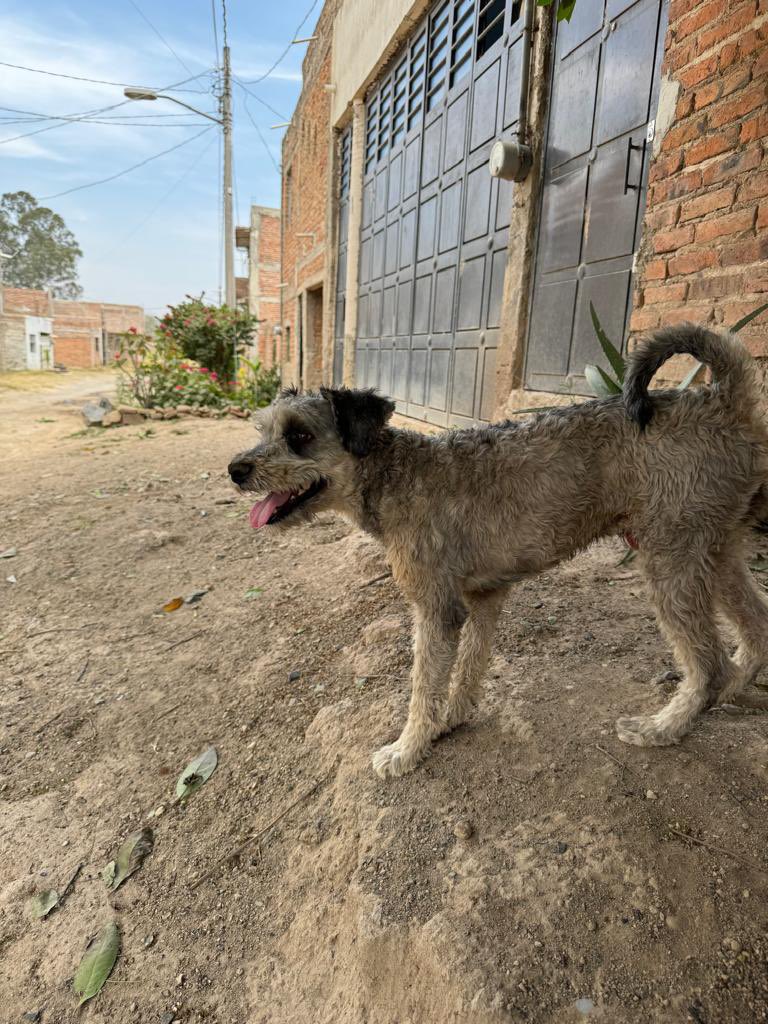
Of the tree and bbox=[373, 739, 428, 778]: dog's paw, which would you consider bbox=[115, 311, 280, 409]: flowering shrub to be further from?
the tree

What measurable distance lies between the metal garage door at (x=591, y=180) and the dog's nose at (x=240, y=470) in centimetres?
374

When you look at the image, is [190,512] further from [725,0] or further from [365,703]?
[725,0]

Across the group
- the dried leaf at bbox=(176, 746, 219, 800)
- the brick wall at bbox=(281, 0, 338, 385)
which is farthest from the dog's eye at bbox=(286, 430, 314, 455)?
the brick wall at bbox=(281, 0, 338, 385)

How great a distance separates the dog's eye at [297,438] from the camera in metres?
2.56

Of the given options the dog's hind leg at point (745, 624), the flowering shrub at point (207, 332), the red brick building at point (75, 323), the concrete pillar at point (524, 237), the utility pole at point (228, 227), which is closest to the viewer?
the dog's hind leg at point (745, 624)

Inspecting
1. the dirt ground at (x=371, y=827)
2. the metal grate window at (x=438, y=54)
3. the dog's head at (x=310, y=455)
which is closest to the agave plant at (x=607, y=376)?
the dirt ground at (x=371, y=827)

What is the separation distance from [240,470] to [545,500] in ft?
4.05

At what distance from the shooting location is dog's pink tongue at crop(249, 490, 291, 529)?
256cm

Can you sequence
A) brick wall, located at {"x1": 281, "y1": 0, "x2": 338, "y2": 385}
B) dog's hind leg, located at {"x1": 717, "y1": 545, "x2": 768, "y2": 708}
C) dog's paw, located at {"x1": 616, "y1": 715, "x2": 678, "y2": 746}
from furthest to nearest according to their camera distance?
brick wall, located at {"x1": 281, "y1": 0, "x2": 338, "y2": 385}, dog's hind leg, located at {"x1": 717, "y1": 545, "x2": 768, "y2": 708}, dog's paw, located at {"x1": 616, "y1": 715, "x2": 678, "y2": 746}

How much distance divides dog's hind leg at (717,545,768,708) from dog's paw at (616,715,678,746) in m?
0.26

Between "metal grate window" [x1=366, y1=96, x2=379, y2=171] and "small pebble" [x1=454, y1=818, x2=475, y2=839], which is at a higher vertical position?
"metal grate window" [x1=366, y1=96, x2=379, y2=171]

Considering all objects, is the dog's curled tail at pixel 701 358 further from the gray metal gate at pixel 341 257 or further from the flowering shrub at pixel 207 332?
the flowering shrub at pixel 207 332

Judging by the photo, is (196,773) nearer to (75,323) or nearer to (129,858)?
(129,858)

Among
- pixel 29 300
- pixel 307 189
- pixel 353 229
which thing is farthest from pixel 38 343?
pixel 353 229
